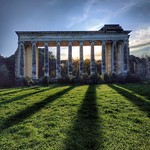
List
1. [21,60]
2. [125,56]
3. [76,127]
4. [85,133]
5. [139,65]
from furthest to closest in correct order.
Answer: [139,65], [125,56], [21,60], [76,127], [85,133]

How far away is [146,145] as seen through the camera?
26.9ft

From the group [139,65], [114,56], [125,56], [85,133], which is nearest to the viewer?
[85,133]

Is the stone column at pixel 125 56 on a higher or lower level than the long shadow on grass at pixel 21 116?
higher

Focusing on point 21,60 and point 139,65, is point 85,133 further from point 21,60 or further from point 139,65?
point 139,65

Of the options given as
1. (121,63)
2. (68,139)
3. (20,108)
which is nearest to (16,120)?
(20,108)

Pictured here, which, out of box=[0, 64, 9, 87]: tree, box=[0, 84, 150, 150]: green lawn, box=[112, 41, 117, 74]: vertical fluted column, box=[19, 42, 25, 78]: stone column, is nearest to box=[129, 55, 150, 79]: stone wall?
box=[112, 41, 117, 74]: vertical fluted column

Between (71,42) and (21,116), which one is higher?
(71,42)

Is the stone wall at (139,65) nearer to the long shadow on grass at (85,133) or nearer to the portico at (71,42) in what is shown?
the portico at (71,42)

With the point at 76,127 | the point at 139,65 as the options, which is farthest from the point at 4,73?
the point at 76,127

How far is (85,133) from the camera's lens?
9625 mm

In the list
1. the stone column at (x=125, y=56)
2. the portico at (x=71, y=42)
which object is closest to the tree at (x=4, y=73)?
the portico at (x=71, y=42)

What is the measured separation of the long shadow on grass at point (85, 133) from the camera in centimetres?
838

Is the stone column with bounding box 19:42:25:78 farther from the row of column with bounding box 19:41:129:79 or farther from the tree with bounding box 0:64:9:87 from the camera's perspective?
the tree with bounding box 0:64:9:87

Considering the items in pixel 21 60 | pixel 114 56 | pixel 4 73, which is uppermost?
pixel 114 56
